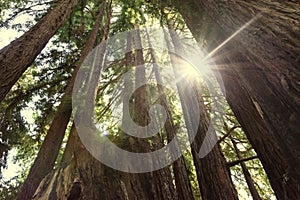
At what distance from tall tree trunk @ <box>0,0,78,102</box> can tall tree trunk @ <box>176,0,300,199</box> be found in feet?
7.33

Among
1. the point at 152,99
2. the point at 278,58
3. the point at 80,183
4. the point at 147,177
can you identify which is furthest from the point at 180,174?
the point at 278,58

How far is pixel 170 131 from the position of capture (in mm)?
6371

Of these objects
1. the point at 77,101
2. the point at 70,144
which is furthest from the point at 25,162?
the point at 70,144

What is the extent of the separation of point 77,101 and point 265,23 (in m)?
4.17

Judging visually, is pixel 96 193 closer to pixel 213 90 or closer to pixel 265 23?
pixel 265 23

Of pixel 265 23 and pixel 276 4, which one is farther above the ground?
pixel 276 4

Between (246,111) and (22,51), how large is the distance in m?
2.88

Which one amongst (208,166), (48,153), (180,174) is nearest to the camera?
(48,153)

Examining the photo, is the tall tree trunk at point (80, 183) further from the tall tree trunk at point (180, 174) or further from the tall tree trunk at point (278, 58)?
the tall tree trunk at point (278, 58)

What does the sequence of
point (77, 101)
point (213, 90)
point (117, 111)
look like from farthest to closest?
point (117, 111) < point (213, 90) < point (77, 101)

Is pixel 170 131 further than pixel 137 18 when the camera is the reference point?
No

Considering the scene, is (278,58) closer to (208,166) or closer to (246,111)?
(246,111)

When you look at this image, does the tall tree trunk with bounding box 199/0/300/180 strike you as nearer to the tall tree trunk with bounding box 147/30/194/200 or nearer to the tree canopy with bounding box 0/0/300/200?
the tree canopy with bounding box 0/0/300/200

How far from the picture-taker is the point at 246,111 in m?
3.19
